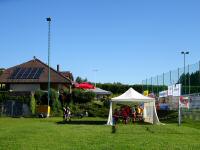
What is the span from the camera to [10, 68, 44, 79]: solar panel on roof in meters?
74.1

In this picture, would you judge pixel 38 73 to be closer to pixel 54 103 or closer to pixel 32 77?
pixel 32 77

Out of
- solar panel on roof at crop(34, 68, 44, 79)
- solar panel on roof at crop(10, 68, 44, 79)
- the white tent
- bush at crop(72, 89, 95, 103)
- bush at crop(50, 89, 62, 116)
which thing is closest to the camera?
the white tent

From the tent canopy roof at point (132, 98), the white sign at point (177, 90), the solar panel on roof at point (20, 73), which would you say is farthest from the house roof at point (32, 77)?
the white sign at point (177, 90)

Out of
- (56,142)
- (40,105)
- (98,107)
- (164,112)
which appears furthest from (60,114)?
(56,142)

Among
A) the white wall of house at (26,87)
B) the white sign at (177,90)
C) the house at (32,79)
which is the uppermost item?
the house at (32,79)

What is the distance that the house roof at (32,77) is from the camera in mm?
73312

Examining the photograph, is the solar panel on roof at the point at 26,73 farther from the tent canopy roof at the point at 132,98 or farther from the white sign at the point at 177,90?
the white sign at the point at 177,90

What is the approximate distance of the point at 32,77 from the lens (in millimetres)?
74000

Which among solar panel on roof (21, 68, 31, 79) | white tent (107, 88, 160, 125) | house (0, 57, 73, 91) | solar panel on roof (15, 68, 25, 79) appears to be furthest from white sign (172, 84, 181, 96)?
solar panel on roof (15, 68, 25, 79)

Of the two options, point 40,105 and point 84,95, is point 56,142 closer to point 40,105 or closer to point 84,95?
point 40,105

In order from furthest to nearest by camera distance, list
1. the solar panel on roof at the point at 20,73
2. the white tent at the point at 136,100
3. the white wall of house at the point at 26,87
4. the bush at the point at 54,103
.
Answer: the solar panel on roof at the point at 20,73, the white wall of house at the point at 26,87, the bush at the point at 54,103, the white tent at the point at 136,100

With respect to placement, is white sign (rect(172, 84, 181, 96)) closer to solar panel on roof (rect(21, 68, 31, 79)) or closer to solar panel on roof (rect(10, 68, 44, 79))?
solar panel on roof (rect(10, 68, 44, 79))

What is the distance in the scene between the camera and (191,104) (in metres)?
45.3

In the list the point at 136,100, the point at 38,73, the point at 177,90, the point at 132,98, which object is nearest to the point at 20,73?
the point at 38,73
